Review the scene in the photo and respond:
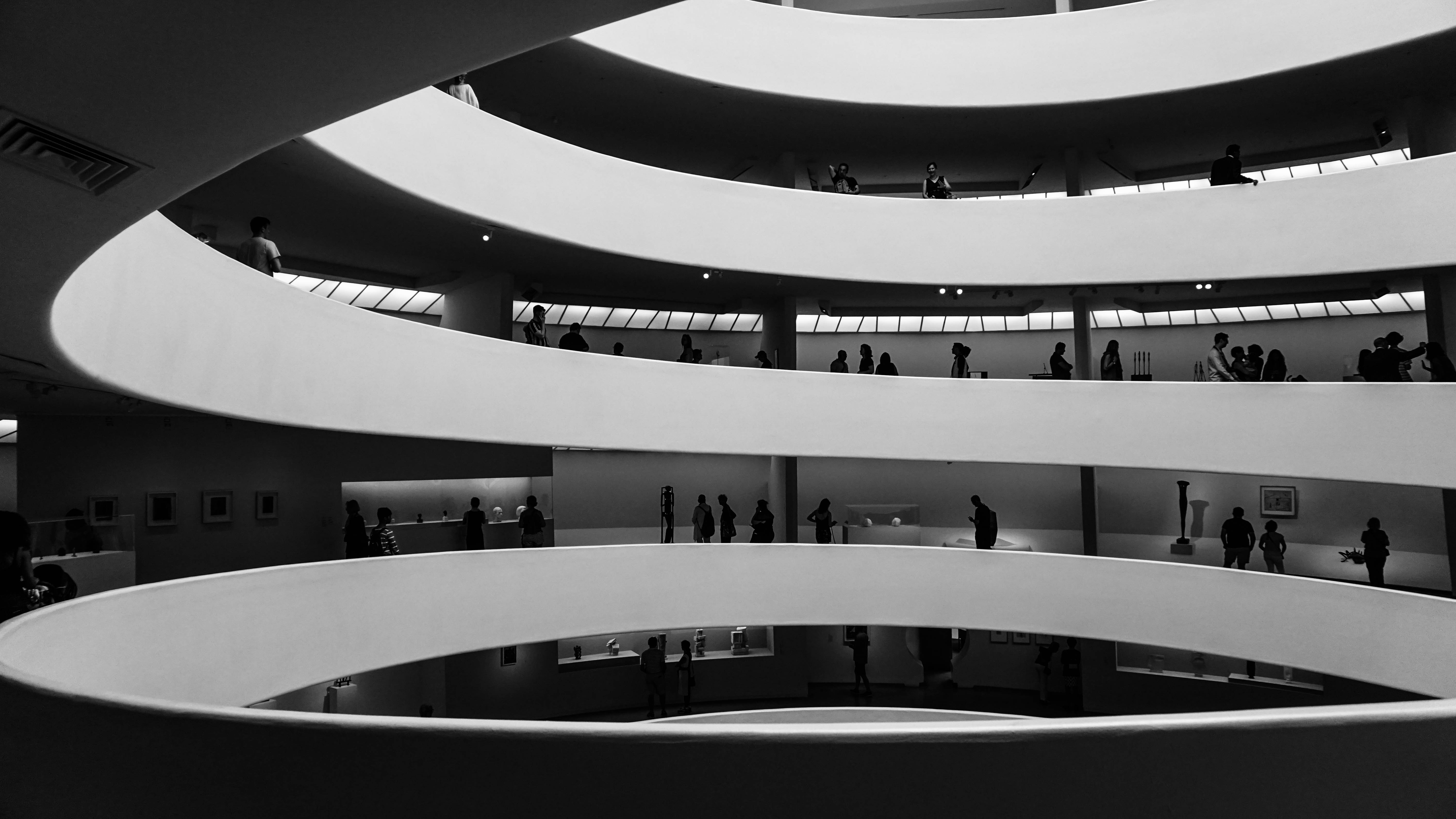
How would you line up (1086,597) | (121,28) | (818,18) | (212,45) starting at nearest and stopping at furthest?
(121,28), (212,45), (1086,597), (818,18)

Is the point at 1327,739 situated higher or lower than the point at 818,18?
lower

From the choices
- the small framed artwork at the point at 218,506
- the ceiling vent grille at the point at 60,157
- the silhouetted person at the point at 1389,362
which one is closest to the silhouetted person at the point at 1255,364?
the silhouetted person at the point at 1389,362

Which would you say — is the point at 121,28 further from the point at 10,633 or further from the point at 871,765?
the point at 10,633

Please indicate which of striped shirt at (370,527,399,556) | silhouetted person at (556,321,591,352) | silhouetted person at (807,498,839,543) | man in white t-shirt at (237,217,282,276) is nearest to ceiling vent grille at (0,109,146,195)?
man in white t-shirt at (237,217,282,276)

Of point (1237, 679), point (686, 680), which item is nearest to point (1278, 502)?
point (1237, 679)

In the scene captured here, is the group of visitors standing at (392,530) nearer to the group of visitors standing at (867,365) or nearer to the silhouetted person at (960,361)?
the group of visitors standing at (867,365)

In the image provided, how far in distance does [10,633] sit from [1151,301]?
82.8 feet

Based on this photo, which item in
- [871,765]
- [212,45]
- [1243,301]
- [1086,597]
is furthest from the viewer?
[1243,301]

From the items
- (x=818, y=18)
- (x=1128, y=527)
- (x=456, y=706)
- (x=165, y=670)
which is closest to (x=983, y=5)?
(x=818, y=18)

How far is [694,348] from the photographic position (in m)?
28.3

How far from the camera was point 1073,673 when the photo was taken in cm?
2411

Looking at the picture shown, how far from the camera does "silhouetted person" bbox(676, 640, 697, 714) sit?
24516 millimetres

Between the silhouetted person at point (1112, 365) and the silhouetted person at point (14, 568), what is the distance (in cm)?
1983

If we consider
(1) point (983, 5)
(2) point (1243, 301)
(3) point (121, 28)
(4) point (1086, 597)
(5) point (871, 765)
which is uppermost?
(1) point (983, 5)
